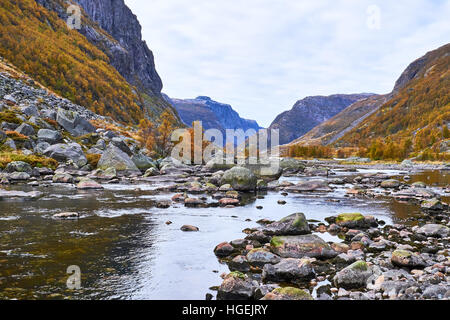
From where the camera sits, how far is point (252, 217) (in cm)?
1972

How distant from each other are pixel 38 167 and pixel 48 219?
82.1 feet

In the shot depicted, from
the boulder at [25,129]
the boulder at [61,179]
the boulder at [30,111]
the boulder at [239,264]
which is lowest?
the boulder at [239,264]

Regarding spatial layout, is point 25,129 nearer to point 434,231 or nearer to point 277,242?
point 277,242

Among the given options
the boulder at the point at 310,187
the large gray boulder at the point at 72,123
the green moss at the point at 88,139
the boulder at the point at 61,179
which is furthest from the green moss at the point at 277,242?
the large gray boulder at the point at 72,123

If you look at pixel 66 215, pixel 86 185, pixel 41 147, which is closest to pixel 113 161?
pixel 41 147

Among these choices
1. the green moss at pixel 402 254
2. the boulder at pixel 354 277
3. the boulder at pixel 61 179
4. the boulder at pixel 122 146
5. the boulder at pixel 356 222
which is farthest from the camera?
the boulder at pixel 122 146

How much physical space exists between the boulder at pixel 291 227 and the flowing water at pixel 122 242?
1.24 meters

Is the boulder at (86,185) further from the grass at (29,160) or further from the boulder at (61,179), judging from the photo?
the grass at (29,160)

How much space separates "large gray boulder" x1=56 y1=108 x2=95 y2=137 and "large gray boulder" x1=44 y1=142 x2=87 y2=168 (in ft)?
33.9

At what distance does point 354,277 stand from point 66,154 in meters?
41.7

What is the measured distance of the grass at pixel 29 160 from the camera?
36.4m

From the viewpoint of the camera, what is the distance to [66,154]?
43.2 m

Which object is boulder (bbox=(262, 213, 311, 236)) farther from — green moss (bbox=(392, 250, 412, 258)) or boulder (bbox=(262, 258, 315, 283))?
boulder (bbox=(262, 258, 315, 283))

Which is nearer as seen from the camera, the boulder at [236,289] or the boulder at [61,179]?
the boulder at [236,289]
